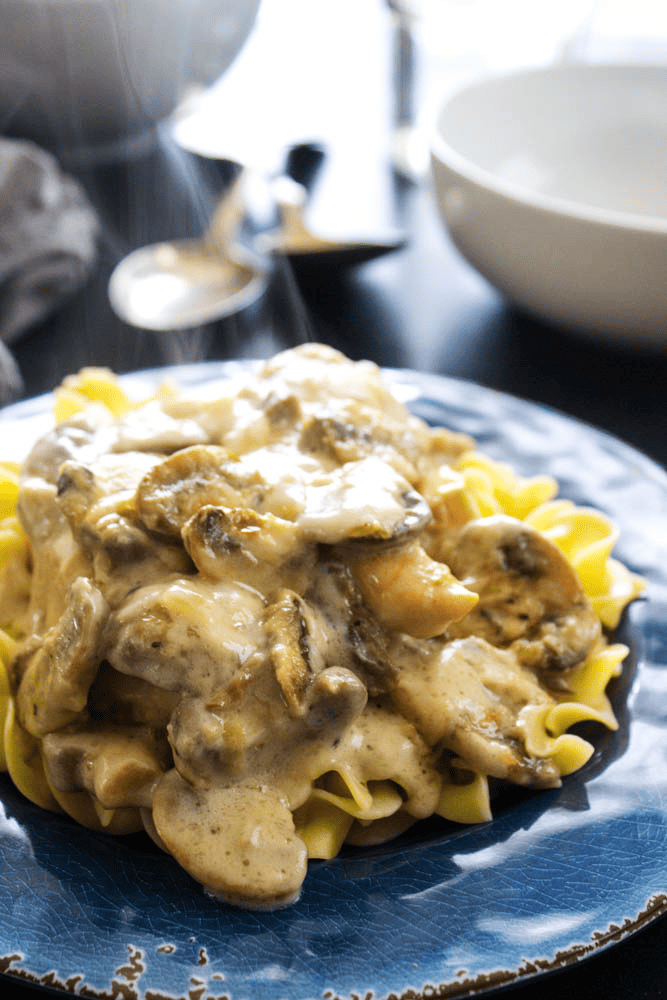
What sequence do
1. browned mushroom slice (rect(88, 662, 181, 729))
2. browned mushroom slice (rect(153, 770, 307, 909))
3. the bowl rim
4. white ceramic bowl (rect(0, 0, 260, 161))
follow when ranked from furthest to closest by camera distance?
white ceramic bowl (rect(0, 0, 260, 161)) → the bowl rim → browned mushroom slice (rect(88, 662, 181, 729)) → browned mushroom slice (rect(153, 770, 307, 909))

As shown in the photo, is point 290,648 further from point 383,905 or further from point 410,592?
point 383,905

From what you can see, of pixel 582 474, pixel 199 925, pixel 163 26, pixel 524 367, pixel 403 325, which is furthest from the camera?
pixel 163 26

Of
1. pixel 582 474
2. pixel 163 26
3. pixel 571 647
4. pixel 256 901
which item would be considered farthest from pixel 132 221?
pixel 256 901

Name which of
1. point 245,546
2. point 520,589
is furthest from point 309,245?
point 245,546

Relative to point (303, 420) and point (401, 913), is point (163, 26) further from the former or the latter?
point (401, 913)

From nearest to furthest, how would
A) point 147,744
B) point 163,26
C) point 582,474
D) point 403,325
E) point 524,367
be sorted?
point 147,744 < point 582,474 < point 524,367 < point 403,325 < point 163,26

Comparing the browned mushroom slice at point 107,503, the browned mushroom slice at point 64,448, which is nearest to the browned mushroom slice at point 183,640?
the browned mushroom slice at point 107,503

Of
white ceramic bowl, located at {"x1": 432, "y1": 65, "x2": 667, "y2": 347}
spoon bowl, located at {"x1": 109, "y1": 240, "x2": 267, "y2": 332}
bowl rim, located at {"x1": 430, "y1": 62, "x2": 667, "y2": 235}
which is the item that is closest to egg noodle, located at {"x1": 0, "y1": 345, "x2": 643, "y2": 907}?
bowl rim, located at {"x1": 430, "y1": 62, "x2": 667, "y2": 235}

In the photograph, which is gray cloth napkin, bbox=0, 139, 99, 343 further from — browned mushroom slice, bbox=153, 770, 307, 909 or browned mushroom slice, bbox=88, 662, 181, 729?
browned mushroom slice, bbox=153, 770, 307, 909
